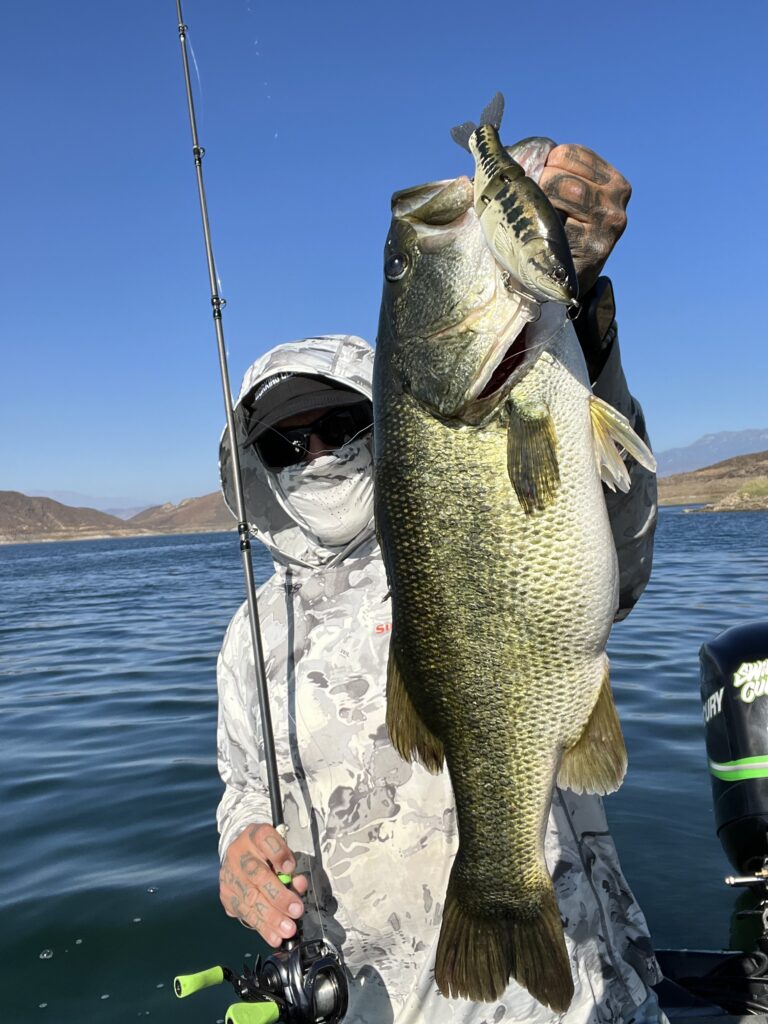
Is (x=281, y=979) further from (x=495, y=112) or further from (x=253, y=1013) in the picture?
(x=495, y=112)

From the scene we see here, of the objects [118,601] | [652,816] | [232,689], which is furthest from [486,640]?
[118,601]

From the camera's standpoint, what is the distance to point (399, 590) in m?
2.03

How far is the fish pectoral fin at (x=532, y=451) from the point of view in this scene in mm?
1806

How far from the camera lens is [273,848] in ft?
8.19

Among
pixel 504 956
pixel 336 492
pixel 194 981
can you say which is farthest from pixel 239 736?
pixel 504 956

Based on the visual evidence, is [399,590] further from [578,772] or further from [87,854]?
[87,854]

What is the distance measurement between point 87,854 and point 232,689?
3732 millimetres

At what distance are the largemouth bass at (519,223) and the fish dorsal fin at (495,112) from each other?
2cm

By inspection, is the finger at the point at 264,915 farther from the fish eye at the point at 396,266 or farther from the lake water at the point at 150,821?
the lake water at the point at 150,821

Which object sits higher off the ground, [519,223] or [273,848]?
[519,223]

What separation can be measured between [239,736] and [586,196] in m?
2.08

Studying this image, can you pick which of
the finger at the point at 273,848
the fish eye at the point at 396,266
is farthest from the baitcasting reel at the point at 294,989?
the fish eye at the point at 396,266

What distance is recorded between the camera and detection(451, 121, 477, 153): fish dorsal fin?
1.76m

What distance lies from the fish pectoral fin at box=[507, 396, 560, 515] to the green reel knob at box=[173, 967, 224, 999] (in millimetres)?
1613
